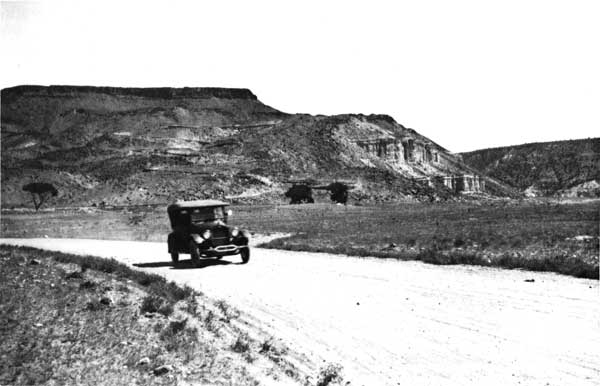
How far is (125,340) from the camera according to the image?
886 cm

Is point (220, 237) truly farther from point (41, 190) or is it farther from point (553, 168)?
point (553, 168)

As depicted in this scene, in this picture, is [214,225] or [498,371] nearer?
[498,371]

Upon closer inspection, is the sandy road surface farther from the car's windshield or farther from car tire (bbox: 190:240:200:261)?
the car's windshield

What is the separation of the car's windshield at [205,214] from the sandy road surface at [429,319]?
2.84 meters

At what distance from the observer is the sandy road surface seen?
7.85 m

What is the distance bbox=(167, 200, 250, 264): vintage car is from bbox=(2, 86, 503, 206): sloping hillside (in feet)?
243

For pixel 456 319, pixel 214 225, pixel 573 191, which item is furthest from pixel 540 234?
pixel 573 191

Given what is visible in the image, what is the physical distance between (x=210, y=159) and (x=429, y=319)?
10992 cm

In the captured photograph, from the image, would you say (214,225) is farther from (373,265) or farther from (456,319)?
(456,319)

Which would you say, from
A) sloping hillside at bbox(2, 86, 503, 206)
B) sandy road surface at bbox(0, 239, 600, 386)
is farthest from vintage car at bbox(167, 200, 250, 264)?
sloping hillside at bbox(2, 86, 503, 206)

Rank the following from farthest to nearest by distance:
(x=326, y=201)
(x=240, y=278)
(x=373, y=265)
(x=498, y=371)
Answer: (x=326, y=201), (x=373, y=265), (x=240, y=278), (x=498, y=371)

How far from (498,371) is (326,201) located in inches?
3540

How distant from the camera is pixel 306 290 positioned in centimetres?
1405

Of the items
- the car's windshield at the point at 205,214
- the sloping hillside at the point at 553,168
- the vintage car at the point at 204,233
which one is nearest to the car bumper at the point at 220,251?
the vintage car at the point at 204,233
